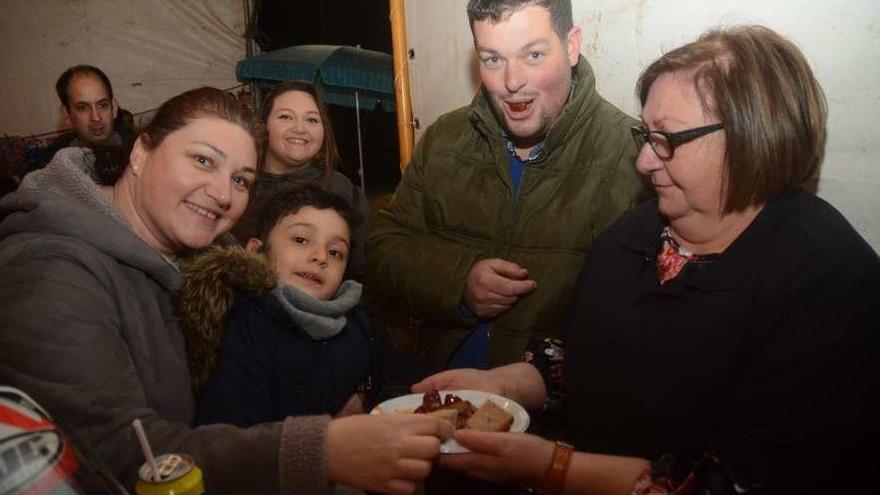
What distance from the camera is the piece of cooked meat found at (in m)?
2.04

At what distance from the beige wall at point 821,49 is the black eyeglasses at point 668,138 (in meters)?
0.88

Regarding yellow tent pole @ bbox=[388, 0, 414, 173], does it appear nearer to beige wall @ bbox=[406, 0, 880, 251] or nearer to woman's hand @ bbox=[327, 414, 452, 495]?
beige wall @ bbox=[406, 0, 880, 251]

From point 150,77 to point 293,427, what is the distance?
12.1 metres

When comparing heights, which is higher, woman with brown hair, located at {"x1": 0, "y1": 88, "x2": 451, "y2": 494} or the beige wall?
the beige wall

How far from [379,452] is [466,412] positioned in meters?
0.71

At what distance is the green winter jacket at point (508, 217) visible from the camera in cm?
262

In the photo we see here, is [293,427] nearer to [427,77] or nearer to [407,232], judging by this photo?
[407,232]

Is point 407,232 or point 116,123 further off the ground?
point 116,123

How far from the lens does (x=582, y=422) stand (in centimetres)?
222

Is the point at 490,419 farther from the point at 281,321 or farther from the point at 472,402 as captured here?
the point at 281,321

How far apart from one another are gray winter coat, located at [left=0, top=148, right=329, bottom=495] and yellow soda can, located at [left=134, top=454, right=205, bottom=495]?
0.49 meters

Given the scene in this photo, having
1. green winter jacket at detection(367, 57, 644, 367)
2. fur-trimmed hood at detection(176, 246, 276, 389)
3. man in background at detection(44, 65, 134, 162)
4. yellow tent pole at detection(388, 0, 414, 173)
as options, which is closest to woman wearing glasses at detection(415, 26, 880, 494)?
green winter jacket at detection(367, 57, 644, 367)

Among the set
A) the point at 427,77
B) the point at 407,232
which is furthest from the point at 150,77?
the point at 407,232

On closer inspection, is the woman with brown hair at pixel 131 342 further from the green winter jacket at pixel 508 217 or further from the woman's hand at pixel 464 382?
the green winter jacket at pixel 508 217
